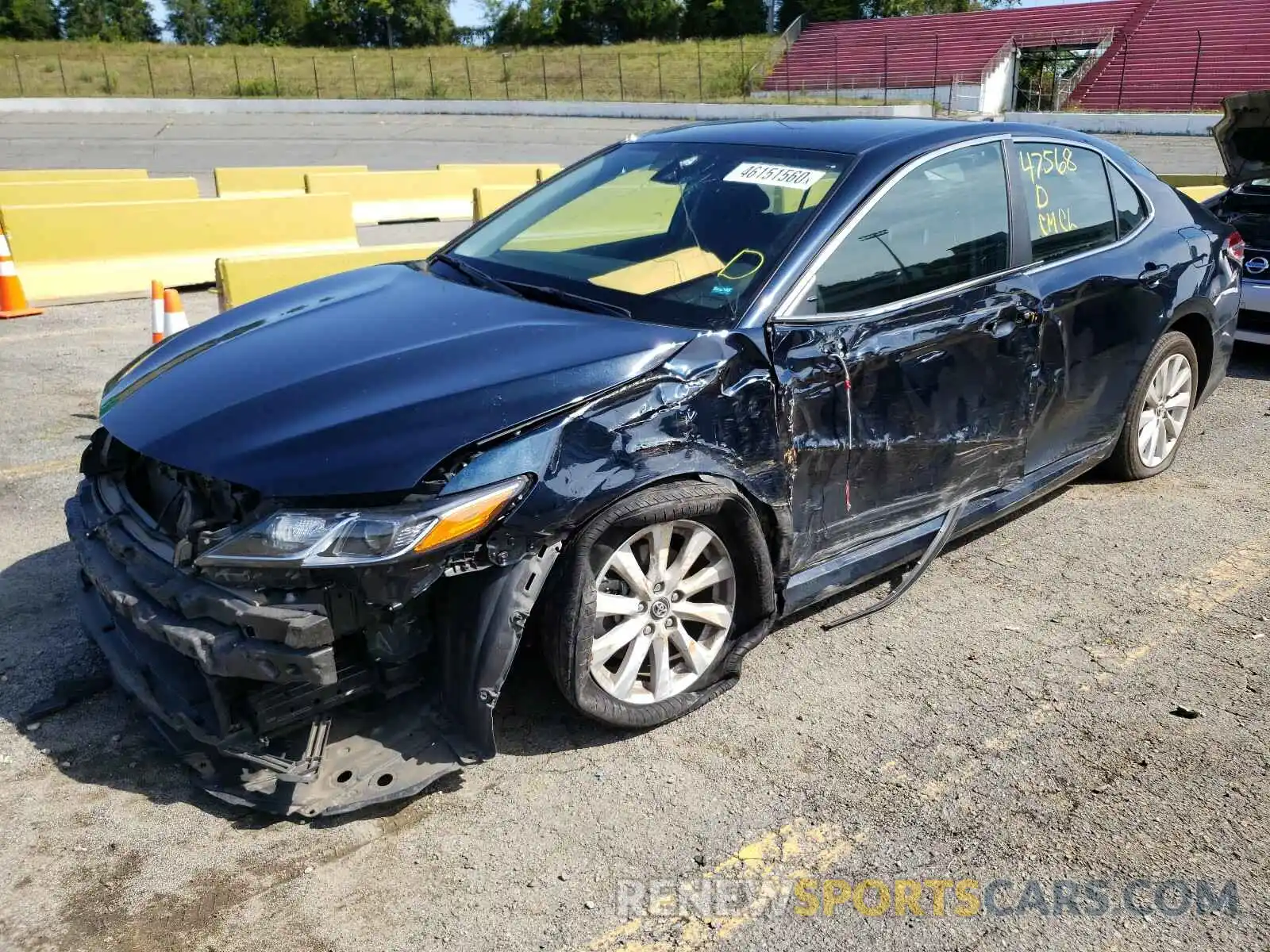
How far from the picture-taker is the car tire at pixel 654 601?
2.95 m

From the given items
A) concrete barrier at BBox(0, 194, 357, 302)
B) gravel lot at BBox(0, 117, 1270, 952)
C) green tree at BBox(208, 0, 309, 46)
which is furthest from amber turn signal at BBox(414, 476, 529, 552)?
green tree at BBox(208, 0, 309, 46)

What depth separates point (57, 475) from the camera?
5.41m

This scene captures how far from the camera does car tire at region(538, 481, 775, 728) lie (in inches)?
116

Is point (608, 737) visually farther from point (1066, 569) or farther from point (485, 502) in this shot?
point (1066, 569)

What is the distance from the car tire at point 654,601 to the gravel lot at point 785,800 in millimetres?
163

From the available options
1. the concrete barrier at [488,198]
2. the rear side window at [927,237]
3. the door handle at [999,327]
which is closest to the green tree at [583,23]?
the concrete barrier at [488,198]

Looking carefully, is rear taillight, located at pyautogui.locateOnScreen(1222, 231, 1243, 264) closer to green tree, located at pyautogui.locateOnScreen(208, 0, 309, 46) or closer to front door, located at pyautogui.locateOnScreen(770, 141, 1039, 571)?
front door, located at pyautogui.locateOnScreen(770, 141, 1039, 571)

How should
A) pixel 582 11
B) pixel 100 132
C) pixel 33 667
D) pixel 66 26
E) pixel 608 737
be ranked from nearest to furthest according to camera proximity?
pixel 608 737, pixel 33 667, pixel 100 132, pixel 582 11, pixel 66 26

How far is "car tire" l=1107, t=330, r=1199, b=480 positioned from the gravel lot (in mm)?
731

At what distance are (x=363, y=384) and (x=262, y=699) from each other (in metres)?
0.90

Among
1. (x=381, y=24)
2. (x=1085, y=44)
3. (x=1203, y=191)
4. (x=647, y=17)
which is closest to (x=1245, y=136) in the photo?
(x=1203, y=191)

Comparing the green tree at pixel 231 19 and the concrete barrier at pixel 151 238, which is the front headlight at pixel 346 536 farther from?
the green tree at pixel 231 19

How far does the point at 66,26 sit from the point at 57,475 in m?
84.4

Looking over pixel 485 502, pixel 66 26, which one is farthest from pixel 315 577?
pixel 66 26
